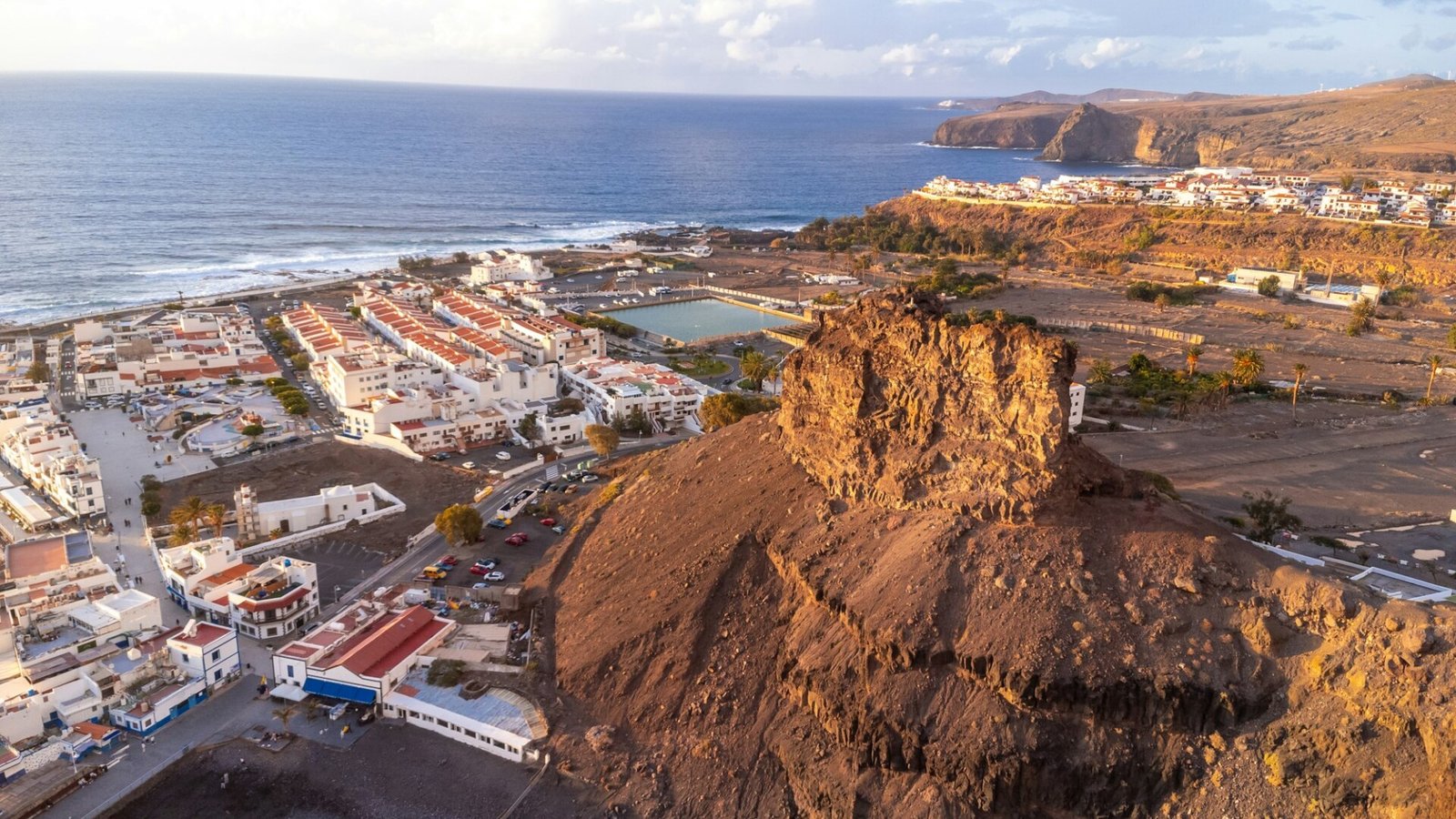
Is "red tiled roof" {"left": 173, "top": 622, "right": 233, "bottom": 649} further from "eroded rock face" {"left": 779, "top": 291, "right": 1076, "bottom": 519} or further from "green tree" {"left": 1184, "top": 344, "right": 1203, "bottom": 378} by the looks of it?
"green tree" {"left": 1184, "top": 344, "right": 1203, "bottom": 378}

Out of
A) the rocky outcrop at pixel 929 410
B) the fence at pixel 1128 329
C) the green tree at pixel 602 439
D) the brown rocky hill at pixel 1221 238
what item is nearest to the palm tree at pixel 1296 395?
the fence at pixel 1128 329

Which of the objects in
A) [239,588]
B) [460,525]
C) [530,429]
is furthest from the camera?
[530,429]

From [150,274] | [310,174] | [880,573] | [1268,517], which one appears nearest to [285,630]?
[880,573]

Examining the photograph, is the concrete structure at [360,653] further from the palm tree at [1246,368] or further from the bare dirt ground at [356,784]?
the palm tree at [1246,368]

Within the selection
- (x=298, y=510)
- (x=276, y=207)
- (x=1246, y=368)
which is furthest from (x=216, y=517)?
(x=276, y=207)

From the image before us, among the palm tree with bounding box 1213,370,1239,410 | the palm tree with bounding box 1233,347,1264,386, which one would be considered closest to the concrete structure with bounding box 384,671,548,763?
the palm tree with bounding box 1213,370,1239,410

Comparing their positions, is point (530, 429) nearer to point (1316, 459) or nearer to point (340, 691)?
point (340, 691)
